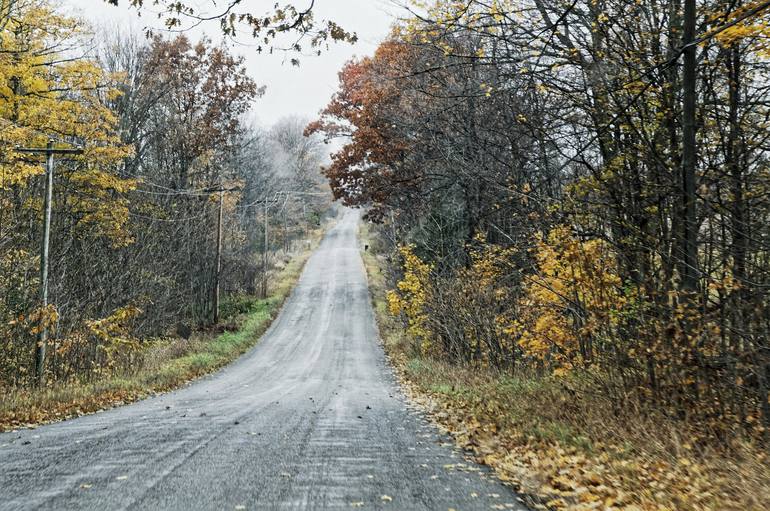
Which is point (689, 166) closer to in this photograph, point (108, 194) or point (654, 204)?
point (654, 204)

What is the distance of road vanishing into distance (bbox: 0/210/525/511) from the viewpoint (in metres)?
4.86

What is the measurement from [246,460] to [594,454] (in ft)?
11.7

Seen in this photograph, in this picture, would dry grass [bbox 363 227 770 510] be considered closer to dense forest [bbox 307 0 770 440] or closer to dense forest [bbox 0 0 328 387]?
dense forest [bbox 307 0 770 440]

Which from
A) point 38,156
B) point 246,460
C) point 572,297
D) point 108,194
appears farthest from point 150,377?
point 572,297

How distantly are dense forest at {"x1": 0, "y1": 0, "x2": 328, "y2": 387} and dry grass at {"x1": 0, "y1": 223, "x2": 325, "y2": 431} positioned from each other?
3.30 ft

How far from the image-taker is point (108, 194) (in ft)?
76.9

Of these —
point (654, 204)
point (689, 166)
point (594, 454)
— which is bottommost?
point (594, 454)

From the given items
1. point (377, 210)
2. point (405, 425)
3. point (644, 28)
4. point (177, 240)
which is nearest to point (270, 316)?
point (177, 240)

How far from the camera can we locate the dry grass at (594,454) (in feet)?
15.5

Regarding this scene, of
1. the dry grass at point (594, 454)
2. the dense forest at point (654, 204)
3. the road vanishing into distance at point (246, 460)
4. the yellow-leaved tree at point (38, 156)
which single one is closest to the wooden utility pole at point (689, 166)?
the dense forest at point (654, 204)

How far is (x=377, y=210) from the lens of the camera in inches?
1235

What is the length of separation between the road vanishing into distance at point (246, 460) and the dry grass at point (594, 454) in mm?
451

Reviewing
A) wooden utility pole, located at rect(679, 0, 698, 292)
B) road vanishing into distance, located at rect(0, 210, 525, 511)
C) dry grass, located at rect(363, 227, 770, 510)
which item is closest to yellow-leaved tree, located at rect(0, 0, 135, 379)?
road vanishing into distance, located at rect(0, 210, 525, 511)

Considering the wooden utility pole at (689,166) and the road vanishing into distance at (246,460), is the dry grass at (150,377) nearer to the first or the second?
the road vanishing into distance at (246,460)
